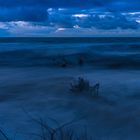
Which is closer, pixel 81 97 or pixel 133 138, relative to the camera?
pixel 133 138

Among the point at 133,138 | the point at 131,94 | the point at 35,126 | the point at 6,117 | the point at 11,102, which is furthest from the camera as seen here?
the point at 131,94

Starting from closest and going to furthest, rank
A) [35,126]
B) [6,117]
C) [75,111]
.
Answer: [35,126] < [6,117] < [75,111]

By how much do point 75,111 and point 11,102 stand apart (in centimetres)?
175

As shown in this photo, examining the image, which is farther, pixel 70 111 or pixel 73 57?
pixel 73 57

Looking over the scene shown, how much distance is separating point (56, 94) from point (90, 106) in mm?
1683

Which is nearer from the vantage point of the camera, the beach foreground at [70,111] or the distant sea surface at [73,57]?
the beach foreground at [70,111]

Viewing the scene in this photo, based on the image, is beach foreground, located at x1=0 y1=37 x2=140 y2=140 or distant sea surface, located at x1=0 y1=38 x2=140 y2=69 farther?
distant sea surface, located at x1=0 y1=38 x2=140 y2=69

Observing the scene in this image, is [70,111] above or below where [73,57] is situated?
above

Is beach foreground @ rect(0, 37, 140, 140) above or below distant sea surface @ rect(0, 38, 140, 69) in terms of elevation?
above

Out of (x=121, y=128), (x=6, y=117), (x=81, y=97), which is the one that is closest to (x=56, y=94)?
(x=81, y=97)

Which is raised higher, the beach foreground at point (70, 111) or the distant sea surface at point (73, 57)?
the beach foreground at point (70, 111)

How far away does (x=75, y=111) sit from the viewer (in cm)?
775

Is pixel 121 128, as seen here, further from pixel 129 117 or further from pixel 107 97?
pixel 107 97

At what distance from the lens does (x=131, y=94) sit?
944 centimetres
